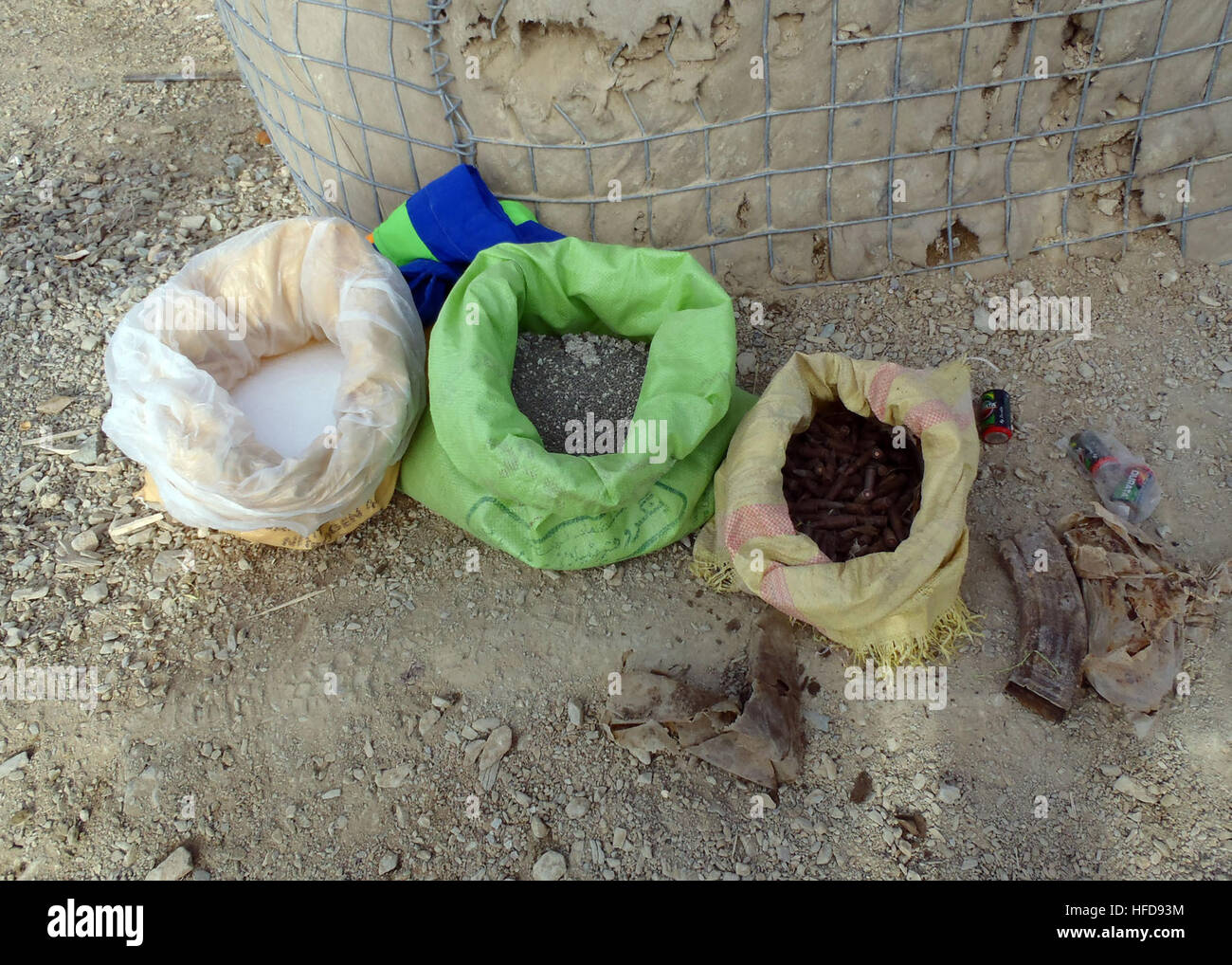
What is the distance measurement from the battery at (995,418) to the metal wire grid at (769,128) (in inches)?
22.5

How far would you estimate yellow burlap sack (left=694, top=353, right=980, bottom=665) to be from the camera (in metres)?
2.08

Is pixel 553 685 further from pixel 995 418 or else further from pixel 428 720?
pixel 995 418

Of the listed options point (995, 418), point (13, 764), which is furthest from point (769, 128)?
point (13, 764)

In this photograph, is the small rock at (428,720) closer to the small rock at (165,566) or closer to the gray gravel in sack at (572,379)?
the gray gravel in sack at (572,379)

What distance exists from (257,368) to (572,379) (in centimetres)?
93

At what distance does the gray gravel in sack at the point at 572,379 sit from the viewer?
239cm

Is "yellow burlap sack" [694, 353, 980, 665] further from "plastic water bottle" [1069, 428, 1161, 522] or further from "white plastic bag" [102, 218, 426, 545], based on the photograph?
"white plastic bag" [102, 218, 426, 545]

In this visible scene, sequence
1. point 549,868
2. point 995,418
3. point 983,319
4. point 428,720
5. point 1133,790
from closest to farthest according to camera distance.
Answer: point 549,868
point 1133,790
point 428,720
point 995,418
point 983,319

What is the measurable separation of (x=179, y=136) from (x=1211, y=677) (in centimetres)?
406

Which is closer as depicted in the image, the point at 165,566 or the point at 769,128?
the point at 165,566

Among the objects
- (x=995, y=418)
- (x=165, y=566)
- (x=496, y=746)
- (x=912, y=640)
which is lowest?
(x=496, y=746)

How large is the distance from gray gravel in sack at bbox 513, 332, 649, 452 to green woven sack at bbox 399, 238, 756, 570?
0.08 m

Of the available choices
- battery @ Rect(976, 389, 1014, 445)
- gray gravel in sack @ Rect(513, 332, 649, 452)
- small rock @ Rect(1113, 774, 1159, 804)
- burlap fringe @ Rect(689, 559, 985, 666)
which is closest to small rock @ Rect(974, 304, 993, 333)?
battery @ Rect(976, 389, 1014, 445)

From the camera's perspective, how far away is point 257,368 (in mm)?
→ 2590
